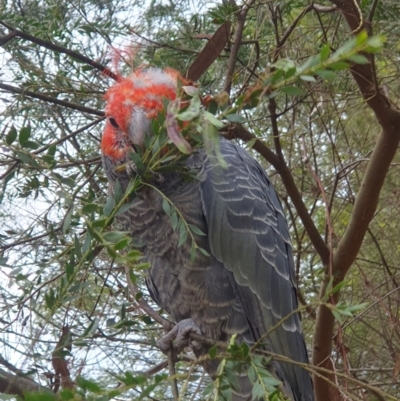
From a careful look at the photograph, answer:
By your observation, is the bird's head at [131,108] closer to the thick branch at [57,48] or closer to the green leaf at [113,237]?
the thick branch at [57,48]

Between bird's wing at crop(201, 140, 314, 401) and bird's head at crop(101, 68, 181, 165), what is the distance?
323 mm

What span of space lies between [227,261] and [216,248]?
73 millimetres

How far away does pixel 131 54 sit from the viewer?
282 cm

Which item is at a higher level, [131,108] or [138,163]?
[131,108]

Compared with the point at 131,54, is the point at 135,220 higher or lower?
lower

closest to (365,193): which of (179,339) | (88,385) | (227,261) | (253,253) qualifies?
(253,253)

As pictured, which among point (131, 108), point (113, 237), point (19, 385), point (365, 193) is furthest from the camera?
point (365, 193)

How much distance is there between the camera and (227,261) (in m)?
2.43

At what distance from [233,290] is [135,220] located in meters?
0.49

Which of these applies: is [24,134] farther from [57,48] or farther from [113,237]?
[57,48]

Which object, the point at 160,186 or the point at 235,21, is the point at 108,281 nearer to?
the point at 160,186

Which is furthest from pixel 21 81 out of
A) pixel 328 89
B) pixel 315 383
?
pixel 315 383

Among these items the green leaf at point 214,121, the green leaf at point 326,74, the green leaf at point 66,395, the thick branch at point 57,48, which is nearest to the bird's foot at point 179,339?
the thick branch at point 57,48

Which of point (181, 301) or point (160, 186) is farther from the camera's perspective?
point (181, 301)
